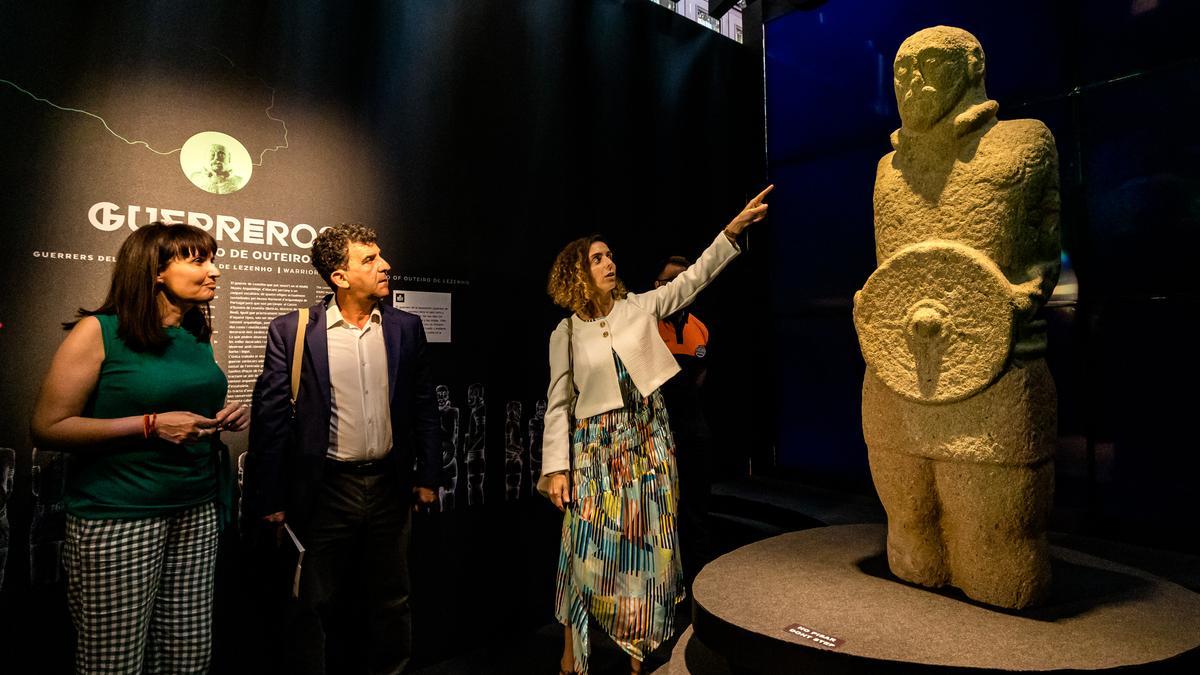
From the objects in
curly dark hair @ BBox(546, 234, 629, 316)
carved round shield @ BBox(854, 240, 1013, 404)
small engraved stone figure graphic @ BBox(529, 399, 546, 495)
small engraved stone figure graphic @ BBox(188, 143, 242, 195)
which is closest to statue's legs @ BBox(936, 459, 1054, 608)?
carved round shield @ BBox(854, 240, 1013, 404)

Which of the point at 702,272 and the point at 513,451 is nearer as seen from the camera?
the point at 702,272

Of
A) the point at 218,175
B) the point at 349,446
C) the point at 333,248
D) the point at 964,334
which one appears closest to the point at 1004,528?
the point at 964,334

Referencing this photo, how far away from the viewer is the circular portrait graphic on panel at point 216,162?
2648 mm

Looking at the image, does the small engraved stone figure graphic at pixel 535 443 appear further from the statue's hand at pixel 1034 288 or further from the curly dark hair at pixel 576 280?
the statue's hand at pixel 1034 288

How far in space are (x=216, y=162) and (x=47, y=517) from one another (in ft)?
4.84

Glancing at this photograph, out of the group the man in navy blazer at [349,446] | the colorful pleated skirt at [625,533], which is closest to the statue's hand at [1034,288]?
the colorful pleated skirt at [625,533]

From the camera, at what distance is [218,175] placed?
2.70m

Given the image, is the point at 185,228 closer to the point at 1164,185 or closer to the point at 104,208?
the point at 104,208

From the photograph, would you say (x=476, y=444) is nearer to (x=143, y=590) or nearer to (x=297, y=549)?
(x=297, y=549)

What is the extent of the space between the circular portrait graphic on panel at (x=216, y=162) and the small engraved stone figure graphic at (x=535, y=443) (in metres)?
1.80

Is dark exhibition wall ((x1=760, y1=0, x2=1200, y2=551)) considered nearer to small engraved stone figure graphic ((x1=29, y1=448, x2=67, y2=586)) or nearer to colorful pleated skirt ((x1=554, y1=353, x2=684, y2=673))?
colorful pleated skirt ((x1=554, y1=353, x2=684, y2=673))

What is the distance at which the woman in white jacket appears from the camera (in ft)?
8.45

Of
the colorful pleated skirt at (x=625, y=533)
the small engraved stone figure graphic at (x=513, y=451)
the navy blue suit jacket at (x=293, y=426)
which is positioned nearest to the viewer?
the navy blue suit jacket at (x=293, y=426)

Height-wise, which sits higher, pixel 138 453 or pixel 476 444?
pixel 138 453
